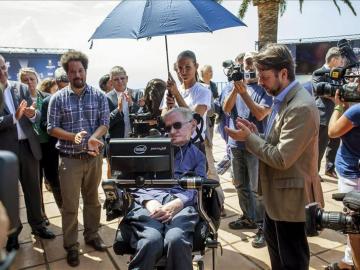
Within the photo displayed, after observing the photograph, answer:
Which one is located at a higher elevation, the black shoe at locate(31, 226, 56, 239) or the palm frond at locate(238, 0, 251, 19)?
the palm frond at locate(238, 0, 251, 19)

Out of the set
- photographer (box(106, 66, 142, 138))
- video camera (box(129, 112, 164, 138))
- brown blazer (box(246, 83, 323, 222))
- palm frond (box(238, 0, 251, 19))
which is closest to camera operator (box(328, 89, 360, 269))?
brown blazer (box(246, 83, 323, 222))

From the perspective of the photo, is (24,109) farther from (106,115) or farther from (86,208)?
(86,208)

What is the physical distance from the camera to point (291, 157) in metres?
1.92

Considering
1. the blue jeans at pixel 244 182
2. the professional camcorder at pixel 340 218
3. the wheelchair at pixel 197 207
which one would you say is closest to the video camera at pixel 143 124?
the blue jeans at pixel 244 182

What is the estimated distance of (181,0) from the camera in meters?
3.01

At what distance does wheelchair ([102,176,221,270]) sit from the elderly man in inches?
2.0

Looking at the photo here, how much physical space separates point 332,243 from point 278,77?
2.12 metres

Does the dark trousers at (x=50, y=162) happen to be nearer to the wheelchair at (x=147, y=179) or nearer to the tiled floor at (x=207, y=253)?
the tiled floor at (x=207, y=253)

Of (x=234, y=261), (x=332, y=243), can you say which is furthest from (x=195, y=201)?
(x=332, y=243)

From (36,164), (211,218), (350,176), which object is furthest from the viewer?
(36,164)

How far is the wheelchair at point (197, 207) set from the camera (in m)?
2.09

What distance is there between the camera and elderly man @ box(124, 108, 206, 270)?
6.55ft

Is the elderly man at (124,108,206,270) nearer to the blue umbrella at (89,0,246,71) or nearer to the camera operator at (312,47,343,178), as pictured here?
the blue umbrella at (89,0,246,71)

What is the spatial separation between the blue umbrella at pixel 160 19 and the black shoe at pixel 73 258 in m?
2.08
